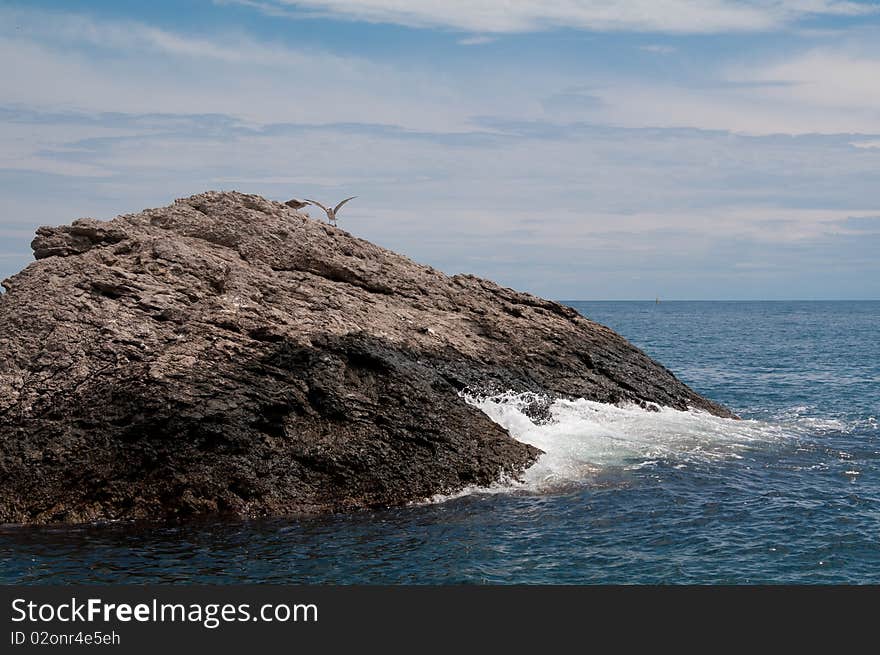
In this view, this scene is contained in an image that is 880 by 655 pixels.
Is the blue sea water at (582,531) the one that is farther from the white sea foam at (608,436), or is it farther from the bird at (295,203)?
the bird at (295,203)

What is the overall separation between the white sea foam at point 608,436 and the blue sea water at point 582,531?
0.06 m

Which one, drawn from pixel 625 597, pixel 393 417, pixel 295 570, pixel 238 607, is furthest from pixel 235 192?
pixel 625 597

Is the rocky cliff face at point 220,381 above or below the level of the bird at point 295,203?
below

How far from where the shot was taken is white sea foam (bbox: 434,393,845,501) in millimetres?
19250

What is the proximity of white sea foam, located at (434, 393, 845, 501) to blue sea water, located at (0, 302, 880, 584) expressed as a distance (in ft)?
0.20

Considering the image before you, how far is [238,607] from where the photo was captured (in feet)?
37.2

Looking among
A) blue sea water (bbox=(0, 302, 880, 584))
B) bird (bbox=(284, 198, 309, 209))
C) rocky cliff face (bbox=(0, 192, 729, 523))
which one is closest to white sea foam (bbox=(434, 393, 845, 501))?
blue sea water (bbox=(0, 302, 880, 584))

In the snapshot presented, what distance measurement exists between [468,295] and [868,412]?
15.8 meters

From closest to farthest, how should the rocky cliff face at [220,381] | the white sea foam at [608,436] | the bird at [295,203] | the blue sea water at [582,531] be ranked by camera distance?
the blue sea water at [582,531]
the rocky cliff face at [220,381]
the white sea foam at [608,436]
the bird at [295,203]

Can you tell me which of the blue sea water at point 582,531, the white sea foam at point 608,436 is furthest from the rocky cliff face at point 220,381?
the blue sea water at point 582,531

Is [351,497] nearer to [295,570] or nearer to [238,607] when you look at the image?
[295,570]

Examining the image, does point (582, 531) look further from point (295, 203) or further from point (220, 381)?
point (295, 203)

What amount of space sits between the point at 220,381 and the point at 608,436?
33.6 feet

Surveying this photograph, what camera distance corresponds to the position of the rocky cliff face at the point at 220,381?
16.7m
